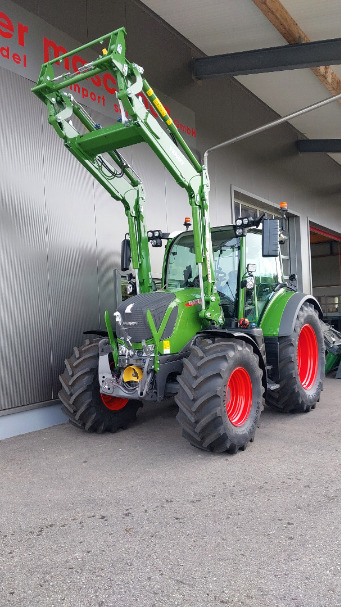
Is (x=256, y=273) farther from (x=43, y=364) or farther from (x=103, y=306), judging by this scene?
(x=43, y=364)

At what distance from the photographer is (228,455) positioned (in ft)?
14.9

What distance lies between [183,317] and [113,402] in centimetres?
122

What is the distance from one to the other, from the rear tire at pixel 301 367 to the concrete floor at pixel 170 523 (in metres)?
0.61

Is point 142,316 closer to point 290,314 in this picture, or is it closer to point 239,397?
point 239,397

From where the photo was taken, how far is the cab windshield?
5742 millimetres

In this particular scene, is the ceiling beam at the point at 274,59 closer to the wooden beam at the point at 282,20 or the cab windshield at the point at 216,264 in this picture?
the wooden beam at the point at 282,20

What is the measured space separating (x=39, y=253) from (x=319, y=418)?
376 centimetres

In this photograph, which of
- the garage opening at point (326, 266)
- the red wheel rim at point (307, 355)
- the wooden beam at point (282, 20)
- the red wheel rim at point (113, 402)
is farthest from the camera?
the garage opening at point (326, 266)

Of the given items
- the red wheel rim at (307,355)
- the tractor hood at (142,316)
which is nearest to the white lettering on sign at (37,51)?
the tractor hood at (142,316)

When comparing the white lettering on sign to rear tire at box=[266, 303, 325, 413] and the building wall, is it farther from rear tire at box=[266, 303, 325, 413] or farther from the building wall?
rear tire at box=[266, 303, 325, 413]

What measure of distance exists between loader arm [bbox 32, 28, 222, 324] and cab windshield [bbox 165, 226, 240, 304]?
390 millimetres

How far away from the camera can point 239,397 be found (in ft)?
16.1

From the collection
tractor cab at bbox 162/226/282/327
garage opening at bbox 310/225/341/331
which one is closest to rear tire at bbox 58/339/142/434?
tractor cab at bbox 162/226/282/327

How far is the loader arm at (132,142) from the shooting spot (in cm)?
449
